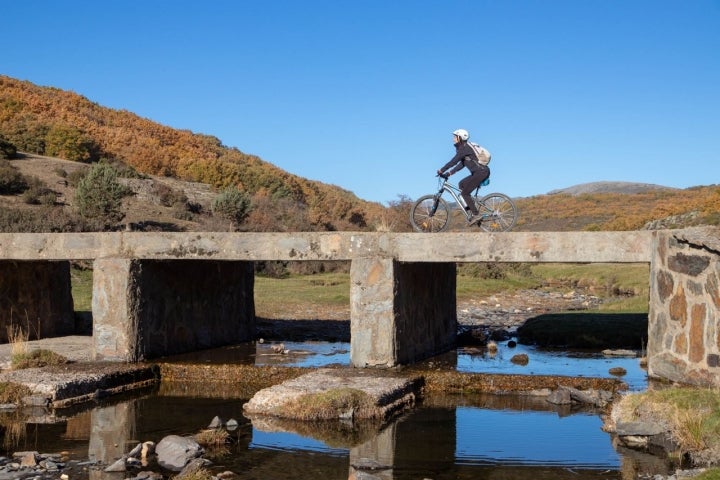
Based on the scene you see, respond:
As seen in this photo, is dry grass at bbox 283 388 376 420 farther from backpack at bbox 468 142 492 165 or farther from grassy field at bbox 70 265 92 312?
grassy field at bbox 70 265 92 312

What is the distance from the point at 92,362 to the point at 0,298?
363 cm

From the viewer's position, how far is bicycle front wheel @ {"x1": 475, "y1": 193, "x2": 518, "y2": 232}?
12.4 m

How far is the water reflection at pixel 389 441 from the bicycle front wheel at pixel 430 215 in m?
3.05

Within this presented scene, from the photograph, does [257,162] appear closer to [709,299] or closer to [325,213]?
[325,213]

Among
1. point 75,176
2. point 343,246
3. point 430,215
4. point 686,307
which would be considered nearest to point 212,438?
point 343,246

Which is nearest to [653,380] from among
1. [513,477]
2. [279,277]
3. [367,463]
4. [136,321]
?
[513,477]

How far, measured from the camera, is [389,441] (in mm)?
8922

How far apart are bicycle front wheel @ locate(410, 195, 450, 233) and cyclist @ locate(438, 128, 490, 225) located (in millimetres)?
478

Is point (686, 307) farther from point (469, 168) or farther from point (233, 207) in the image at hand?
point (233, 207)

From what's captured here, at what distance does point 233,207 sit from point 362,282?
917 inches

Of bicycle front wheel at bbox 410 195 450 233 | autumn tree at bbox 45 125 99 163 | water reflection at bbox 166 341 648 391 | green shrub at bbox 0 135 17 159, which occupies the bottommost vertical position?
water reflection at bbox 166 341 648 391

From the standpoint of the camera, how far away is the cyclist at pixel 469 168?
12.5 meters

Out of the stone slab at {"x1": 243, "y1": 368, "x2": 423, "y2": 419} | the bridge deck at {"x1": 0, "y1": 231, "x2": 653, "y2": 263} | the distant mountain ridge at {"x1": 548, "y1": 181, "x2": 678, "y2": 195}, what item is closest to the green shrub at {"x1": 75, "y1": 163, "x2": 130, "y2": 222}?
the bridge deck at {"x1": 0, "y1": 231, "x2": 653, "y2": 263}

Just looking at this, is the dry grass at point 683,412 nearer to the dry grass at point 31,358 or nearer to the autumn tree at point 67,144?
the dry grass at point 31,358
